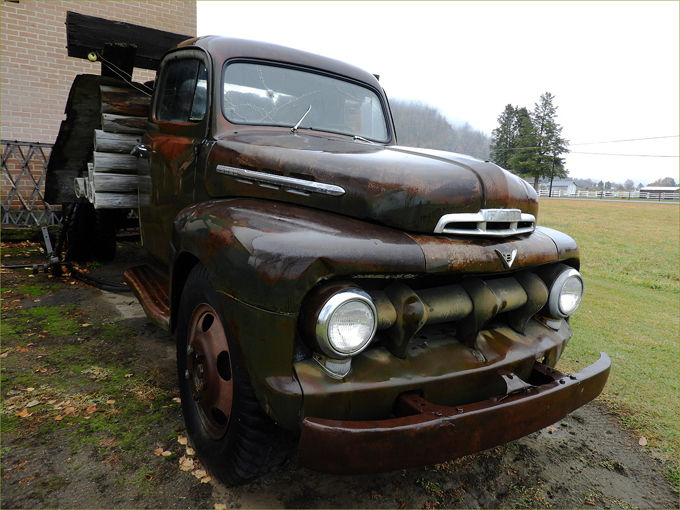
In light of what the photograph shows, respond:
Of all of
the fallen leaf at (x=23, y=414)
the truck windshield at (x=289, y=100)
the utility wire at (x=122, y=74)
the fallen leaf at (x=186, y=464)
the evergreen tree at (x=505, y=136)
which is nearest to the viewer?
the fallen leaf at (x=186, y=464)

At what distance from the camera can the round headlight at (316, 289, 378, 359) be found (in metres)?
1.56

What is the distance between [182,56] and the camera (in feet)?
10.3

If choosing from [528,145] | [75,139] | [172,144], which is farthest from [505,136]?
[172,144]

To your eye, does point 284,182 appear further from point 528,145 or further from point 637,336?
point 528,145

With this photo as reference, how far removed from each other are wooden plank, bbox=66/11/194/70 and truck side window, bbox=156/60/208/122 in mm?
665

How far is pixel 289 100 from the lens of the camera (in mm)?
2910

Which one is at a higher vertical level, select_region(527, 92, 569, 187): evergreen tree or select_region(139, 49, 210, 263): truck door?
select_region(527, 92, 569, 187): evergreen tree

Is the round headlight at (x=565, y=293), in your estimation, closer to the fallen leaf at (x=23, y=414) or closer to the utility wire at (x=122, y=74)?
the fallen leaf at (x=23, y=414)

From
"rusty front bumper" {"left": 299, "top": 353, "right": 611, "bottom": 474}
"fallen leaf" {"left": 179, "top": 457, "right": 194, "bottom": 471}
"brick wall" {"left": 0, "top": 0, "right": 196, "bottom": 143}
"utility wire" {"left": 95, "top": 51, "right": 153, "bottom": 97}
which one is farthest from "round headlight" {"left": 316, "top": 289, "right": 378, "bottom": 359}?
"brick wall" {"left": 0, "top": 0, "right": 196, "bottom": 143}

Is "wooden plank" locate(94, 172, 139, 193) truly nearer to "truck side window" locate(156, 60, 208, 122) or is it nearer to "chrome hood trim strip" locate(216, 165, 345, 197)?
"truck side window" locate(156, 60, 208, 122)

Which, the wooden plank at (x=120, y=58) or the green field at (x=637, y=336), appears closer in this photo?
the green field at (x=637, y=336)

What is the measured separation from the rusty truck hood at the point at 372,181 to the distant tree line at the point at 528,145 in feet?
169

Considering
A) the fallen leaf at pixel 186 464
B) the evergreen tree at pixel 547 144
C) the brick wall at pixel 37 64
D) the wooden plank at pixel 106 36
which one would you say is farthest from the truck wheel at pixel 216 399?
the evergreen tree at pixel 547 144

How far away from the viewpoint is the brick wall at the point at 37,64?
740 cm
